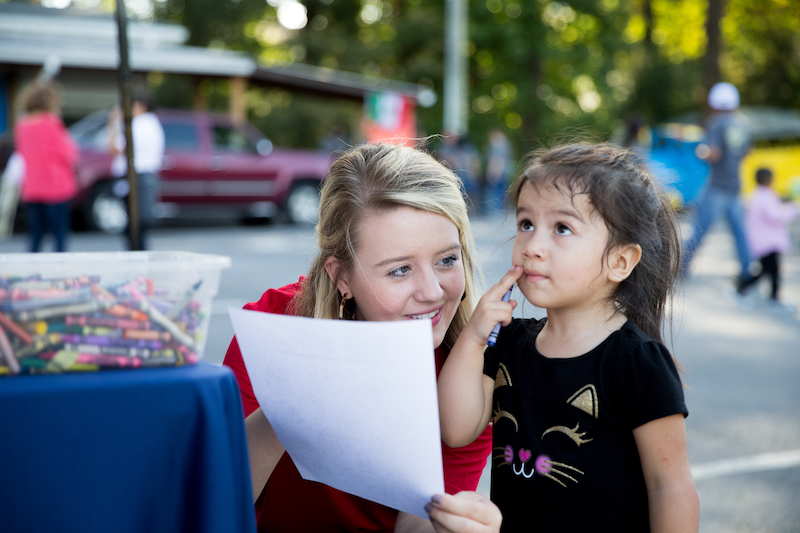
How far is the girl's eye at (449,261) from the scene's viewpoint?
1.61m

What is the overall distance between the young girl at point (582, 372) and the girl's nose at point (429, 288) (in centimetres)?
14

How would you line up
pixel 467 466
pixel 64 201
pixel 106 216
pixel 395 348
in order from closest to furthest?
pixel 395 348 < pixel 467 466 < pixel 64 201 < pixel 106 216

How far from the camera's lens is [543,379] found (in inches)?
54.8

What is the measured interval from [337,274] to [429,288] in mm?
274

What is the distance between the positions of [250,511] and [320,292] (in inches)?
24.8

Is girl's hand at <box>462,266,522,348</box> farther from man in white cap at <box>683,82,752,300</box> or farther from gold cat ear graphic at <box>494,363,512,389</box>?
man in white cap at <box>683,82,752,300</box>

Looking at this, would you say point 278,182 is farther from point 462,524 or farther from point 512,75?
point 512,75

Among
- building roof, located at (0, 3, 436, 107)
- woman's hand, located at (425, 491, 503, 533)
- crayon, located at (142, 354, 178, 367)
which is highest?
building roof, located at (0, 3, 436, 107)

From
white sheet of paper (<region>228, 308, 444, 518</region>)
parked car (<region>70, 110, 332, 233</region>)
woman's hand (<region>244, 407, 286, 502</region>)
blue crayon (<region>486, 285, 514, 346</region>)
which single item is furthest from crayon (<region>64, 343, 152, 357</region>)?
parked car (<region>70, 110, 332, 233</region>)

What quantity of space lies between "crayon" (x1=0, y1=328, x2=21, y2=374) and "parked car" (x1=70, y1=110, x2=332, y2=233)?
916cm

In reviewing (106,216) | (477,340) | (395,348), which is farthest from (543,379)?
(106,216)

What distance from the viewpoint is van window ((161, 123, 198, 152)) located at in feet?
36.4

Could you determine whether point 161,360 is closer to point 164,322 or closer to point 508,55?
point 164,322

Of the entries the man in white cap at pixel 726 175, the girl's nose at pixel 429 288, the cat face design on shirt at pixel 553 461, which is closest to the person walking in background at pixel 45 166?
the man in white cap at pixel 726 175
